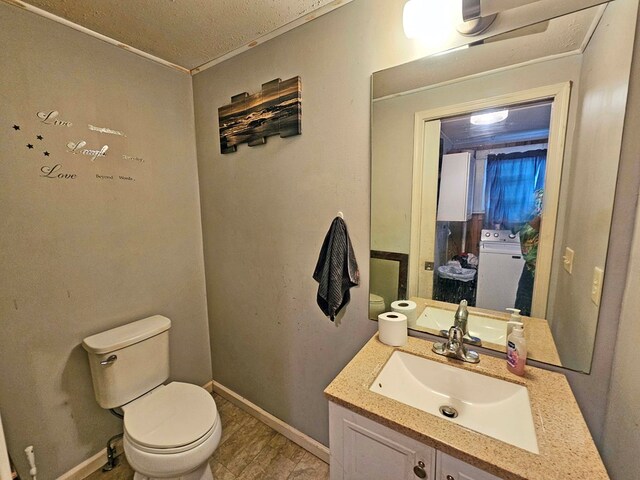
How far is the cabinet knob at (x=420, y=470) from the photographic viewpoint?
773mm

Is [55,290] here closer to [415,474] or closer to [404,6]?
[415,474]

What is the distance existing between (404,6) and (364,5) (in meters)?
0.20

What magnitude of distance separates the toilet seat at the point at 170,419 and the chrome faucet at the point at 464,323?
3.91ft

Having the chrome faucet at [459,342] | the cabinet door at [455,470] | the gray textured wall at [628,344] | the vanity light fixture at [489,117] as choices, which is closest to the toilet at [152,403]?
the cabinet door at [455,470]

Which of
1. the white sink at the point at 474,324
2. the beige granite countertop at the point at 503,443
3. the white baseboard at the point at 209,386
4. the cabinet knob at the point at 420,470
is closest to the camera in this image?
the beige granite countertop at the point at 503,443

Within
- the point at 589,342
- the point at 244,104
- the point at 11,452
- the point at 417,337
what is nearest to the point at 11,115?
the point at 244,104

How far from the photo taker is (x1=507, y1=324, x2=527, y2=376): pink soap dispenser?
3.16 feet

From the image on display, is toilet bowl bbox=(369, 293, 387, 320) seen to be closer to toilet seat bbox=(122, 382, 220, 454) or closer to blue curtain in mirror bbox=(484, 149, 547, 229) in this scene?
blue curtain in mirror bbox=(484, 149, 547, 229)

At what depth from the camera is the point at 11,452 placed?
128 cm

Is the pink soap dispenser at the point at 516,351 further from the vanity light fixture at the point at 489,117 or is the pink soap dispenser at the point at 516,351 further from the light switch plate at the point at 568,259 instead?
the vanity light fixture at the point at 489,117

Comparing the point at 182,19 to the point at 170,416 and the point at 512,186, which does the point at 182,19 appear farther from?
the point at 170,416

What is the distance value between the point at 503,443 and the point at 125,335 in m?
1.71

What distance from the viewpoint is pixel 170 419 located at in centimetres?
131

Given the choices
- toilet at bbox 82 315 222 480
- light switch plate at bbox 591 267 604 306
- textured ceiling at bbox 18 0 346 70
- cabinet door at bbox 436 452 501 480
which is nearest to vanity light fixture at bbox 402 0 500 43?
textured ceiling at bbox 18 0 346 70
